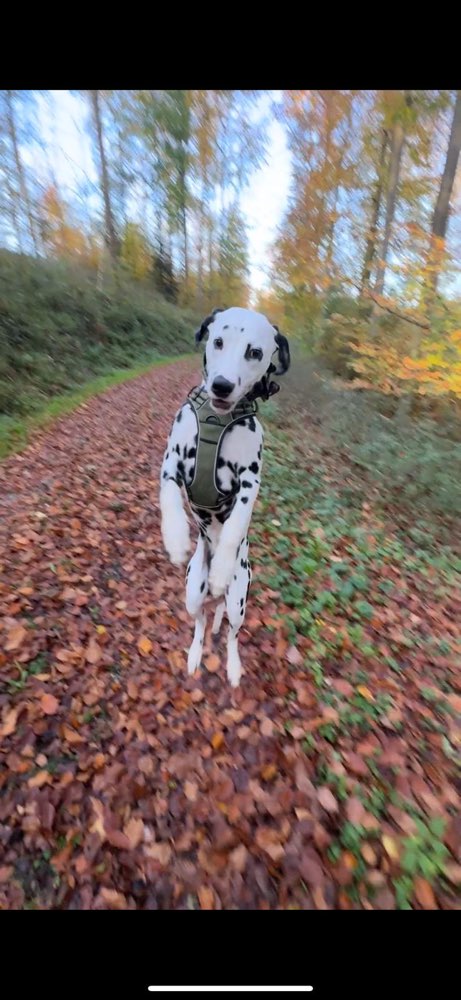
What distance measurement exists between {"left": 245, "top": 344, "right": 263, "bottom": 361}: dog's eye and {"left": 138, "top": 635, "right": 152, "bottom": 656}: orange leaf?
145 cm

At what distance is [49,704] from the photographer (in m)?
1.66

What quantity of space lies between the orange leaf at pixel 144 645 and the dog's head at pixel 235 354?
1.28 m

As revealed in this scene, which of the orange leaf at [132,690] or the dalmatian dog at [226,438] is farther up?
the dalmatian dog at [226,438]

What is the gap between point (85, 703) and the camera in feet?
5.56

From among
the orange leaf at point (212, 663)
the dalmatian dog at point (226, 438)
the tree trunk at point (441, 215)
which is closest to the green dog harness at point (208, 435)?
the dalmatian dog at point (226, 438)

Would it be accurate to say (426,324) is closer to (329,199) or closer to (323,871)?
(329,199)

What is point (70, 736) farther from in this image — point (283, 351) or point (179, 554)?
point (283, 351)

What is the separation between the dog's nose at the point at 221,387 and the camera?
3.68 ft

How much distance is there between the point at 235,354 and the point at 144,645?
4.77 ft

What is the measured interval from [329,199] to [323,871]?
11.6 feet

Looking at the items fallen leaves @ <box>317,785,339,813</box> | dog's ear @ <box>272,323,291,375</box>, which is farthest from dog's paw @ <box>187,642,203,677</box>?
dog's ear @ <box>272,323,291,375</box>

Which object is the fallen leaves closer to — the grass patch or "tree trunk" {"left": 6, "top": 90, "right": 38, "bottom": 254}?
the grass patch

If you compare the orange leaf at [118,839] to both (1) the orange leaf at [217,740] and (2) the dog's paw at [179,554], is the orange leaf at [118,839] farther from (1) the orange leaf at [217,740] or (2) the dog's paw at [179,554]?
(2) the dog's paw at [179,554]
